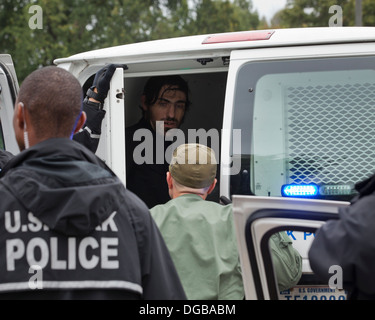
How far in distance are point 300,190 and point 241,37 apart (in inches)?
39.5

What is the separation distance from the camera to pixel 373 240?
1740mm

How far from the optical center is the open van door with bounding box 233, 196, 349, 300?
1891mm

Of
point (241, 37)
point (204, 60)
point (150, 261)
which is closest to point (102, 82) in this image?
point (204, 60)

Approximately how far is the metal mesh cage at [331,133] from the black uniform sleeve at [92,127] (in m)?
1.17

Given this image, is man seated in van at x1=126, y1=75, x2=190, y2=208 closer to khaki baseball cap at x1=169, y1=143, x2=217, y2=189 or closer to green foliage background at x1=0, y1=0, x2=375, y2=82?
khaki baseball cap at x1=169, y1=143, x2=217, y2=189

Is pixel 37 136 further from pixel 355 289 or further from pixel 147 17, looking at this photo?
pixel 147 17

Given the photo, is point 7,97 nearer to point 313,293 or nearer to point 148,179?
point 148,179

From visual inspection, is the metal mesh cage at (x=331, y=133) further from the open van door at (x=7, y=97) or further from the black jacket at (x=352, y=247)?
the open van door at (x=7, y=97)

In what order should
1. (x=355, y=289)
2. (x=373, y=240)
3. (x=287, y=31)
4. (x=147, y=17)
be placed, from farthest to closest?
(x=147, y=17), (x=287, y=31), (x=355, y=289), (x=373, y=240)

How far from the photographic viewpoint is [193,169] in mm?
3043

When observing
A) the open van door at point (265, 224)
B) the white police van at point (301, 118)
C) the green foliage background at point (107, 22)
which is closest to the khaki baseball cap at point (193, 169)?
the white police van at point (301, 118)

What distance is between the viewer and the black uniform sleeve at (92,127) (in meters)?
3.73

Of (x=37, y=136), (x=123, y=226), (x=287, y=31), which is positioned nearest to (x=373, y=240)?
(x=123, y=226)
